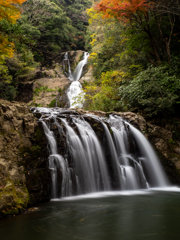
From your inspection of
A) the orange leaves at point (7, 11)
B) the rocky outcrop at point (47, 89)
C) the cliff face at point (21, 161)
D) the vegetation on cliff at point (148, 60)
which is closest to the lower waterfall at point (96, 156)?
the cliff face at point (21, 161)

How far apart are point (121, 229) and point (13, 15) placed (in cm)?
883

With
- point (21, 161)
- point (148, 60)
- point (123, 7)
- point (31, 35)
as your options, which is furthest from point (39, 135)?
point (31, 35)

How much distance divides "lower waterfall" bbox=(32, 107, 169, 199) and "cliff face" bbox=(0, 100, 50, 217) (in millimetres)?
357

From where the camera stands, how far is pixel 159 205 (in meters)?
4.57

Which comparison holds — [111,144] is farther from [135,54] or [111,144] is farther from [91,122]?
[135,54]

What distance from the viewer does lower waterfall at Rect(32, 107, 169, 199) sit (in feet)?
19.8

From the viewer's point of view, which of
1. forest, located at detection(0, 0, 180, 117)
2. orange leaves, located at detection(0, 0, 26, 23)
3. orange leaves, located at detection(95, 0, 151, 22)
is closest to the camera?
orange leaves, located at detection(0, 0, 26, 23)

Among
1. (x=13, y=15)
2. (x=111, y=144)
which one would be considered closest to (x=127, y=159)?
(x=111, y=144)

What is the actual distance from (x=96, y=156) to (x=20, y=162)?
3025 millimetres

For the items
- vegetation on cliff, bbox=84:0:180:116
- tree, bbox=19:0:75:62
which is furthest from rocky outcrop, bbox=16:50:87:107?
vegetation on cliff, bbox=84:0:180:116

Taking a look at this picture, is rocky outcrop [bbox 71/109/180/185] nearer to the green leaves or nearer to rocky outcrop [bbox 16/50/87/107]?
the green leaves

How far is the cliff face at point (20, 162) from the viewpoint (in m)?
4.16

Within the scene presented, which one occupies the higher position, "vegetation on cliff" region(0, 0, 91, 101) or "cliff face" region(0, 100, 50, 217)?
"vegetation on cliff" region(0, 0, 91, 101)

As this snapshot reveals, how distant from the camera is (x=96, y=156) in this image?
7.11 meters
